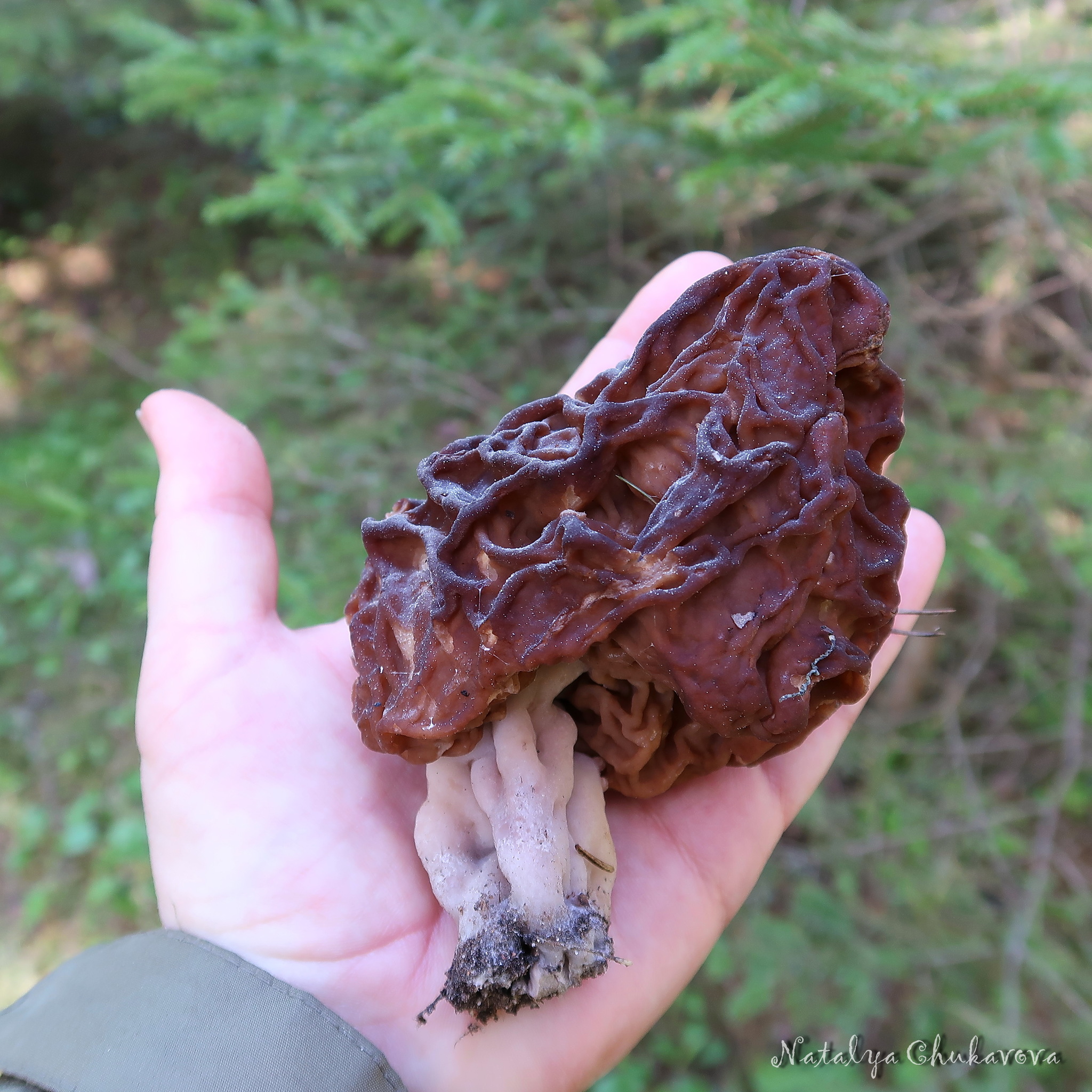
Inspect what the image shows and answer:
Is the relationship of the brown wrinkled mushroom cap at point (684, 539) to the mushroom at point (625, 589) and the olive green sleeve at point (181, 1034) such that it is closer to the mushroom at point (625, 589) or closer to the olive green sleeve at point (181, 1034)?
the mushroom at point (625, 589)

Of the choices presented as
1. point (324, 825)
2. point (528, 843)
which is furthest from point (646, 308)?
point (324, 825)

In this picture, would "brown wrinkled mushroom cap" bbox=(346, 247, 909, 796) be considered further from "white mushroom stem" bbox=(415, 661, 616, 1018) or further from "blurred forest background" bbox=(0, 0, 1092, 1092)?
"blurred forest background" bbox=(0, 0, 1092, 1092)

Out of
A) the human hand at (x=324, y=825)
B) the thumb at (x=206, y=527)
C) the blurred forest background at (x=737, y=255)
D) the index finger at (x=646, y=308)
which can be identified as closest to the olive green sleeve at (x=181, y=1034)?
the human hand at (x=324, y=825)
